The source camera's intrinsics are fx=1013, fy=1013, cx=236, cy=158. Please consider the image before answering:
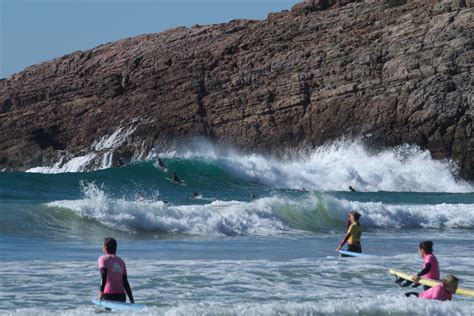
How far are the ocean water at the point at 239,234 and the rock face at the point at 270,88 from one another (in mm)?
1566

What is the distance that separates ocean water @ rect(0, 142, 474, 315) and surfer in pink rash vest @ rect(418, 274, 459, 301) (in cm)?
17

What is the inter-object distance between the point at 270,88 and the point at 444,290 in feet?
121

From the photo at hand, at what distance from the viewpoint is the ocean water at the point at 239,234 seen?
39.7 ft

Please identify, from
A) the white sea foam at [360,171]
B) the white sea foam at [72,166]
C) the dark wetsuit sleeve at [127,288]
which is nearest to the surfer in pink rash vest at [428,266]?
the dark wetsuit sleeve at [127,288]

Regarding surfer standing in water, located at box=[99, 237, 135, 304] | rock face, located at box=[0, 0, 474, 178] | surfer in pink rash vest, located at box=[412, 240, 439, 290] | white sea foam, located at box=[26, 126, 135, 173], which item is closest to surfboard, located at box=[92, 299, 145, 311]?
surfer standing in water, located at box=[99, 237, 135, 304]

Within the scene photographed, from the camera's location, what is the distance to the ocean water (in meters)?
12.1

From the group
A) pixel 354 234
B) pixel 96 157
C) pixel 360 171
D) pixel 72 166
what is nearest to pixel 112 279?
pixel 354 234

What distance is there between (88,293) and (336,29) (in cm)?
3705

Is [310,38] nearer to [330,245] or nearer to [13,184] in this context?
[13,184]

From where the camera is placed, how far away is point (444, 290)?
10969 millimetres

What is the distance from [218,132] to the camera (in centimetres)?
4784

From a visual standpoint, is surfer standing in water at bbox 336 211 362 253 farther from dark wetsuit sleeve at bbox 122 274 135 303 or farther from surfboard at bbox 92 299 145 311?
surfboard at bbox 92 299 145 311

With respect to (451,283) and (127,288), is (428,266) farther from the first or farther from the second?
(127,288)

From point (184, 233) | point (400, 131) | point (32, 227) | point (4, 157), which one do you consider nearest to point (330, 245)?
point (184, 233)
